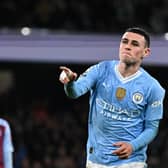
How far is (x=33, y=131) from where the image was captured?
44.8ft

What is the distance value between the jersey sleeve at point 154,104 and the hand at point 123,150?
415 mm

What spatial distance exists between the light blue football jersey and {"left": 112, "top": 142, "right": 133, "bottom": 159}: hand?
28 centimetres

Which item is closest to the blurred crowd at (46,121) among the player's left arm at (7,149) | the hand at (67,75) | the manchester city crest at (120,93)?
the manchester city crest at (120,93)

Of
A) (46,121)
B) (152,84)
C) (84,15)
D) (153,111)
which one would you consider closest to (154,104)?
(153,111)

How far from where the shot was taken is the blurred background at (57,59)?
43.0 feet

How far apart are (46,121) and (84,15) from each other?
2107mm

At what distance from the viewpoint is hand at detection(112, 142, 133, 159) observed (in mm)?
7035

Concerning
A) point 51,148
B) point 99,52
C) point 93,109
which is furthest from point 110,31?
point 93,109

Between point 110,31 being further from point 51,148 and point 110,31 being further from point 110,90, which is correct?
point 110,90

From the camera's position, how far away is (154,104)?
7.38m

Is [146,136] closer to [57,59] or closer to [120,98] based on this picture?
[120,98]

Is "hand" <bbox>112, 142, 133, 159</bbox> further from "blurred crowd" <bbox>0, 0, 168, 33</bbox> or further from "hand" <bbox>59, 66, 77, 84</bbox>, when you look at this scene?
"blurred crowd" <bbox>0, 0, 168, 33</bbox>

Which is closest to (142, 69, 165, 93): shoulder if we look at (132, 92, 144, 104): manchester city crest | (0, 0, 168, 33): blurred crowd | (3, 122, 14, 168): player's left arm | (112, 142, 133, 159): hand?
(132, 92, 144, 104): manchester city crest

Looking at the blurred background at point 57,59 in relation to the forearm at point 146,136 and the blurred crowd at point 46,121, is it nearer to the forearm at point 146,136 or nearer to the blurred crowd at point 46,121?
the blurred crowd at point 46,121
